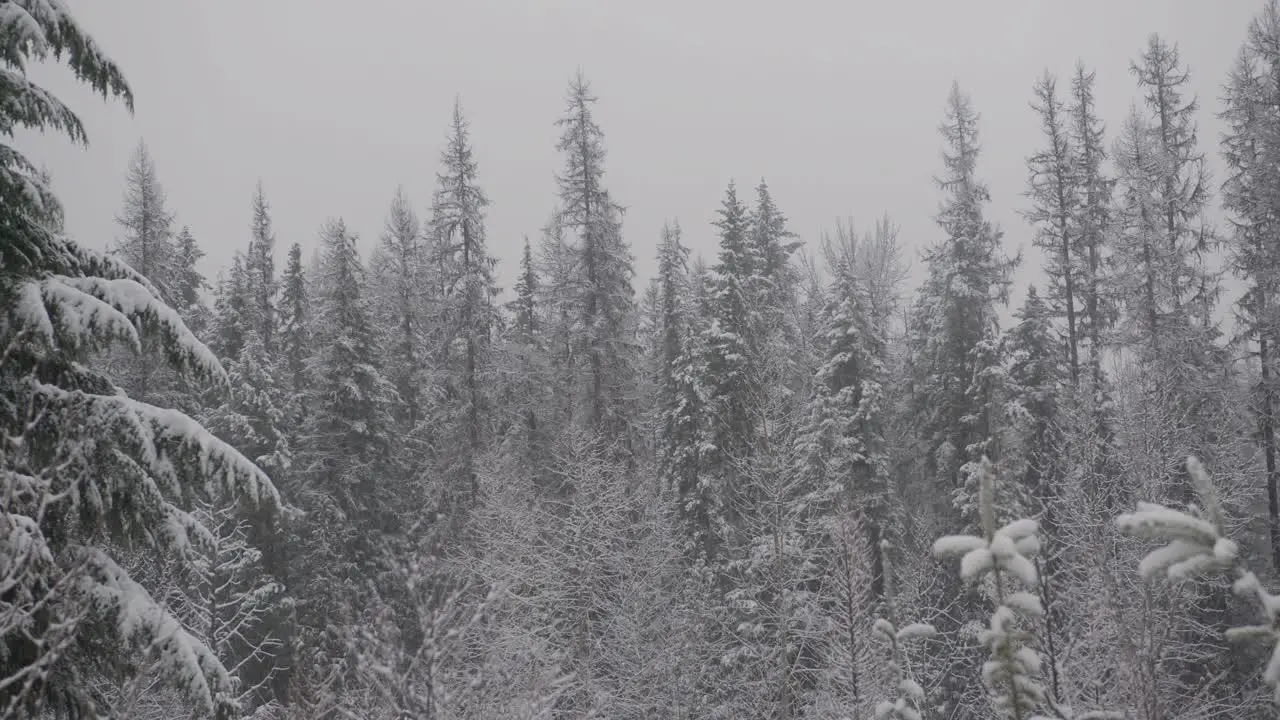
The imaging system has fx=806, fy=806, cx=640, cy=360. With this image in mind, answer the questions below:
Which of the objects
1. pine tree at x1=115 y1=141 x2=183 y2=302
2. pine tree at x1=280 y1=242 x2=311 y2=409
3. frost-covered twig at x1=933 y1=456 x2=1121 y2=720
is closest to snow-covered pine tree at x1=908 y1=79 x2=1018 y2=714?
frost-covered twig at x1=933 y1=456 x2=1121 y2=720

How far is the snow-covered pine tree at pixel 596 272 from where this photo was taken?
2678cm

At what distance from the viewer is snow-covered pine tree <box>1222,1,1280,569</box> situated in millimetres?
20969

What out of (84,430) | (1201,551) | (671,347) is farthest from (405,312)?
(1201,551)

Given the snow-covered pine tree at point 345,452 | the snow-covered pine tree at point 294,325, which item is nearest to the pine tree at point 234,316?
the snow-covered pine tree at point 294,325

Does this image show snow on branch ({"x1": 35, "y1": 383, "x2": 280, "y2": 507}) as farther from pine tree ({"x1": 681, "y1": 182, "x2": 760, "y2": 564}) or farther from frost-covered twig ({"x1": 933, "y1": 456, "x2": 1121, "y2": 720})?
pine tree ({"x1": 681, "y1": 182, "x2": 760, "y2": 564})

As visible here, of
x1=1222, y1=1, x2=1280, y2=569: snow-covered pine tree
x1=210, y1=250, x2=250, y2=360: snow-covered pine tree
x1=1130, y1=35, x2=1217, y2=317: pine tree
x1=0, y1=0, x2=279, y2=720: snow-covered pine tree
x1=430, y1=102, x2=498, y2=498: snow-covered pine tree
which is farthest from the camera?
x1=210, y1=250, x2=250, y2=360: snow-covered pine tree

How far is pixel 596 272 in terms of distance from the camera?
1082 inches

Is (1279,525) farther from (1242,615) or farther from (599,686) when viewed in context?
(599,686)

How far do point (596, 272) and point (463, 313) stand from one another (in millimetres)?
4884

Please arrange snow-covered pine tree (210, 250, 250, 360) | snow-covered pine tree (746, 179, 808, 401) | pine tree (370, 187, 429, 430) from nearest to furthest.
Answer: snow-covered pine tree (746, 179, 808, 401) < snow-covered pine tree (210, 250, 250, 360) < pine tree (370, 187, 429, 430)

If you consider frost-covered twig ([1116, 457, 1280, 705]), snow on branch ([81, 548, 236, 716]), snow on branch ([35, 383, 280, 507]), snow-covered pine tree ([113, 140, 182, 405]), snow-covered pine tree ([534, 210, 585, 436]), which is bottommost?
snow on branch ([81, 548, 236, 716])

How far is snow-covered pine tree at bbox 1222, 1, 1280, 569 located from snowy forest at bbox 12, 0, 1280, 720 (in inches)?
3.8

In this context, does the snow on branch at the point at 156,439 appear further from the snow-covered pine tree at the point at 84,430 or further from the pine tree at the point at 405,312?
the pine tree at the point at 405,312

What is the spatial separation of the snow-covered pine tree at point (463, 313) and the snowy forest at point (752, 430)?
0.12 metres
